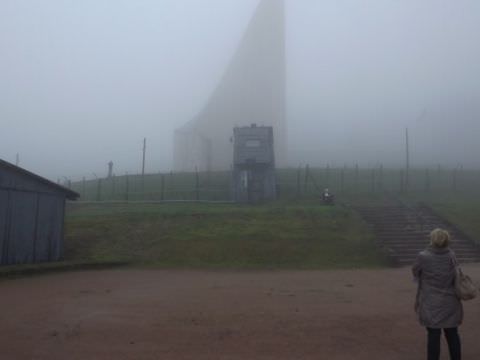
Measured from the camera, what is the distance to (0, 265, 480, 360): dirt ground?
25.2 ft

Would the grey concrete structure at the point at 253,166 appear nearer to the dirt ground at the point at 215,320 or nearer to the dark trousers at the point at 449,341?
the dirt ground at the point at 215,320

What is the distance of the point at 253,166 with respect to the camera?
39.7 metres

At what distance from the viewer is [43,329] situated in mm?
9016

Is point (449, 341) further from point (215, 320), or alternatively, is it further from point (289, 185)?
point (289, 185)

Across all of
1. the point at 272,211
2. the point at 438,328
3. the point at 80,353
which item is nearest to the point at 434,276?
the point at 438,328

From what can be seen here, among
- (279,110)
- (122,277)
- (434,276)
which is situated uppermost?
(279,110)

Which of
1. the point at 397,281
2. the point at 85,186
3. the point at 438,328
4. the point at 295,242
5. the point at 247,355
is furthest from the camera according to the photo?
the point at 85,186

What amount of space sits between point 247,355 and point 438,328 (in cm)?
257

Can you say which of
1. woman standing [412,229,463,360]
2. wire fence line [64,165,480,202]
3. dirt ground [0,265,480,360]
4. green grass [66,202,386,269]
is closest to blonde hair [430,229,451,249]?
woman standing [412,229,463,360]

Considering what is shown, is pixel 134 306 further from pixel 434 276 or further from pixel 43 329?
pixel 434 276

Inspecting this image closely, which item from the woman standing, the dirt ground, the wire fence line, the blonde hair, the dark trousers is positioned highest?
the wire fence line

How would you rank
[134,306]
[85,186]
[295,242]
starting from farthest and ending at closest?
[85,186] < [295,242] < [134,306]

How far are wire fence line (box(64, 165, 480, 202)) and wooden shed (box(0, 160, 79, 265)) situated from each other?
1848 centimetres

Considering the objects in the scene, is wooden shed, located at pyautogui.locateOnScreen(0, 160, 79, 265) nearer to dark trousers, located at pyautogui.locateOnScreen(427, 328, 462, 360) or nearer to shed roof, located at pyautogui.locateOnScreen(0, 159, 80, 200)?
shed roof, located at pyautogui.locateOnScreen(0, 159, 80, 200)
